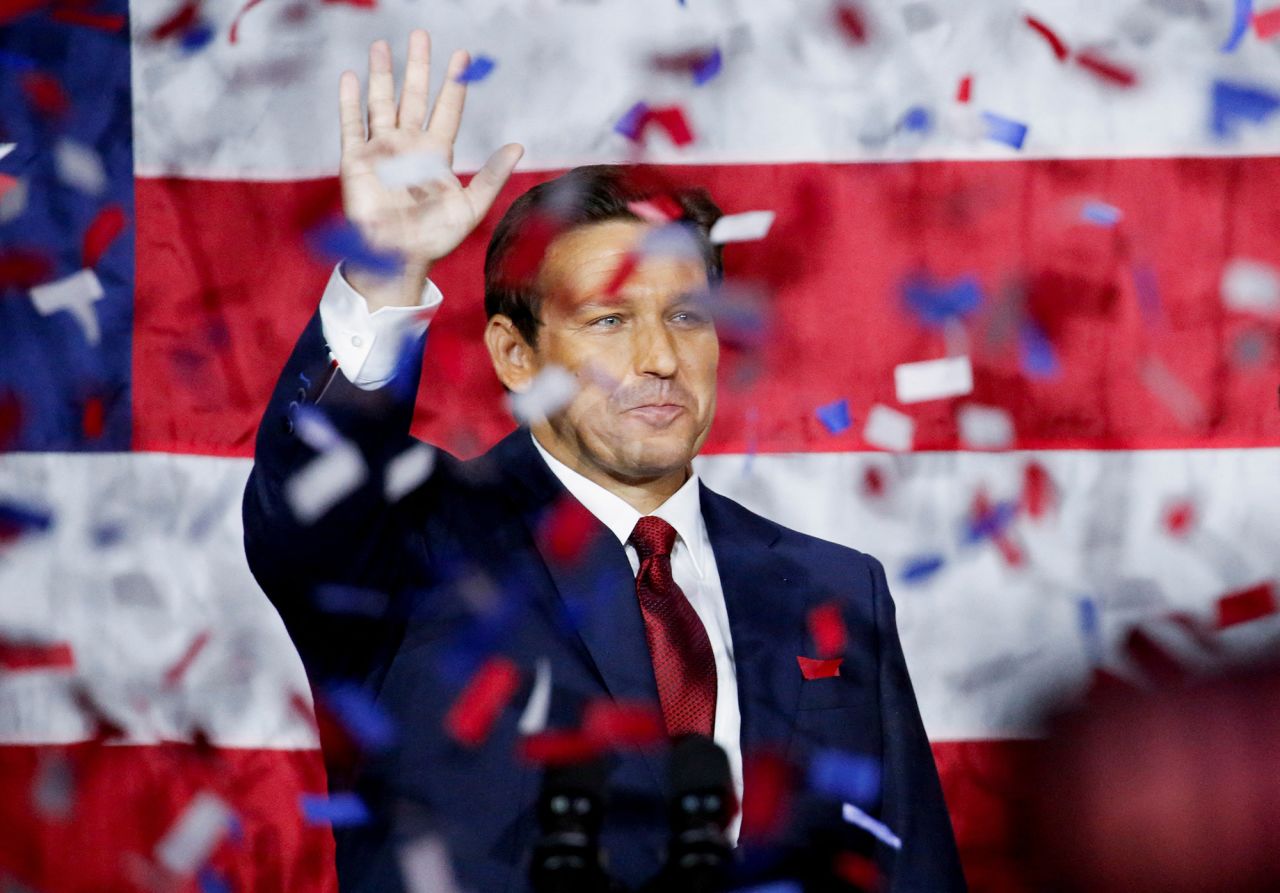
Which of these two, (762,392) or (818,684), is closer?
(818,684)

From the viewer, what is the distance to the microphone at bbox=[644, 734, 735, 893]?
38.2 inches

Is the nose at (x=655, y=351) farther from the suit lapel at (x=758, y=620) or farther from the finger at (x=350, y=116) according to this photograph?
the finger at (x=350, y=116)

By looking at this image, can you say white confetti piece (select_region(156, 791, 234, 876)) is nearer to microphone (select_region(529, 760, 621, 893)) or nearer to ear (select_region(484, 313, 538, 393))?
Answer: ear (select_region(484, 313, 538, 393))

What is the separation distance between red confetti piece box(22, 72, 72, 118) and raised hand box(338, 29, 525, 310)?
89 centimetres

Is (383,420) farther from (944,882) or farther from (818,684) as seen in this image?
(944,882)

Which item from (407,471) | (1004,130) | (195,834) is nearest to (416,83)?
(407,471)

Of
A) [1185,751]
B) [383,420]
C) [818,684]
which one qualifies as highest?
[383,420]

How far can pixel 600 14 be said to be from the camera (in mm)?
2055

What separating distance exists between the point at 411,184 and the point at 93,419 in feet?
3.01

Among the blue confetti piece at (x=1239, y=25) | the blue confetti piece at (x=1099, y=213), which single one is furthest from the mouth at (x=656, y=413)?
the blue confetti piece at (x=1239, y=25)

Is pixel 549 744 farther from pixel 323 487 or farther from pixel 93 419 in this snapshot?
pixel 93 419

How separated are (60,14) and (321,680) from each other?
3.58 feet

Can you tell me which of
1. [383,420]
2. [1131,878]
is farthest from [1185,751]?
[383,420]

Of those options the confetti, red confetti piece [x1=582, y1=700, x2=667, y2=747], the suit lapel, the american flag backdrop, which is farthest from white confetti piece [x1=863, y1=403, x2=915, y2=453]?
red confetti piece [x1=582, y1=700, x2=667, y2=747]
